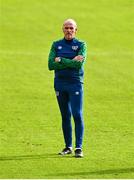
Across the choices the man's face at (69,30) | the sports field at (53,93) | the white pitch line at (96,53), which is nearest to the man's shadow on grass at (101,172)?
the sports field at (53,93)

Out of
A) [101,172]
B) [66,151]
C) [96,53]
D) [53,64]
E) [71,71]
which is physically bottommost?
[101,172]

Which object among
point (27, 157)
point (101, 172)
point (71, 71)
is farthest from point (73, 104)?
point (101, 172)

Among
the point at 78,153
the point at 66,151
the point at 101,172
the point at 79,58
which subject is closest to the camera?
the point at 101,172

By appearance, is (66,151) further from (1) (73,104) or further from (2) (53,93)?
(2) (53,93)

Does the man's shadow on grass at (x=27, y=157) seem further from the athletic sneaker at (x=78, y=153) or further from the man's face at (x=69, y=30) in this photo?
the man's face at (x=69, y=30)

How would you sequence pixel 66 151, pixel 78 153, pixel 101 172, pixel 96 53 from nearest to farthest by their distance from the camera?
pixel 101 172 → pixel 78 153 → pixel 66 151 → pixel 96 53

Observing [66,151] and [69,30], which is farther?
[66,151]

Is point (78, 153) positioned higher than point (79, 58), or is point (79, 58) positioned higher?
point (79, 58)

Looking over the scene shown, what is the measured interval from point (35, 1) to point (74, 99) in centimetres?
3493

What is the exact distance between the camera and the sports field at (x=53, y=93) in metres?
15.1

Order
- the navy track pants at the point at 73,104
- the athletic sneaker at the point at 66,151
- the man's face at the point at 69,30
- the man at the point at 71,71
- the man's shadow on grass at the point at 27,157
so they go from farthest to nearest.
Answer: the athletic sneaker at the point at 66,151, the man's shadow on grass at the point at 27,157, the navy track pants at the point at 73,104, the man at the point at 71,71, the man's face at the point at 69,30

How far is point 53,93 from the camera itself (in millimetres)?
25172

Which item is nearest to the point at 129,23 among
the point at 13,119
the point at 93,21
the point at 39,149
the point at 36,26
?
the point at 93,21

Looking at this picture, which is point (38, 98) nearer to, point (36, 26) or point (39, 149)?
point (39, 149)
